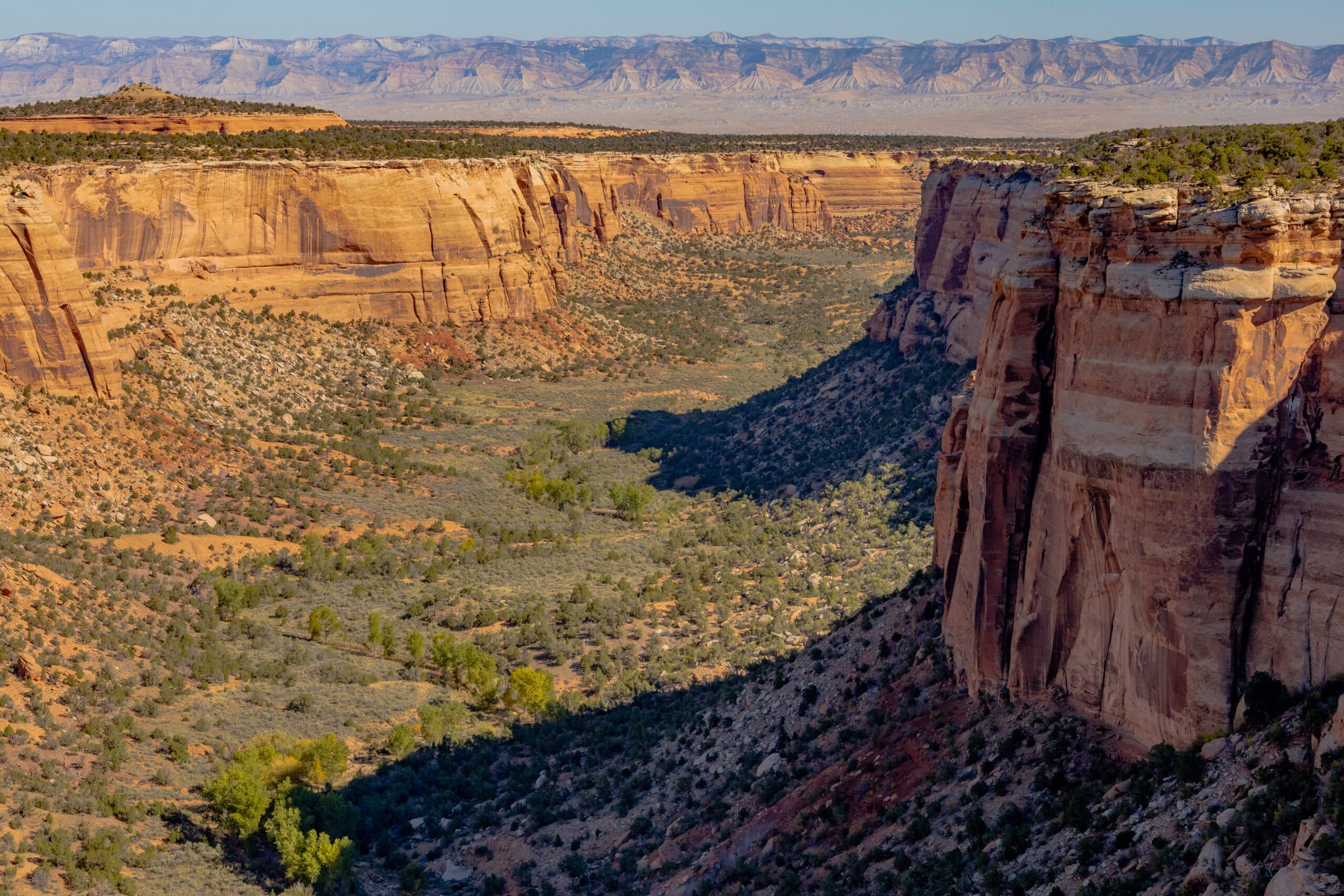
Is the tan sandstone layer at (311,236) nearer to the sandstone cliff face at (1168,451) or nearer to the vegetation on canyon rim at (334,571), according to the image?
the vegetation on canyon rim at (334,571)

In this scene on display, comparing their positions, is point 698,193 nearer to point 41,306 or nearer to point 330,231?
point 330,231

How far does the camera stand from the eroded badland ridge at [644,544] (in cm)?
1603

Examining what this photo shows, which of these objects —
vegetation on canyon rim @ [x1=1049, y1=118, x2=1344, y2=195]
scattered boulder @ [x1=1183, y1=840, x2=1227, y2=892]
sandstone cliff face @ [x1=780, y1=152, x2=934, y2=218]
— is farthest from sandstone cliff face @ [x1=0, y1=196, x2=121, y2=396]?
sandstone cliff face @ [x1=780, y1=152, x2=934, y2=218]

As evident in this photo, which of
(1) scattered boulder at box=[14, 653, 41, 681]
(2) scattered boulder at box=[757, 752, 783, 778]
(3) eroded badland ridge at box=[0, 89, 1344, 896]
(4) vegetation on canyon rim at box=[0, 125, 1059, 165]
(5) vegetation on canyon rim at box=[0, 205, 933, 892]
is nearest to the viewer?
(3) eroded badland ridge at box=[0, 89, 1344, 896]

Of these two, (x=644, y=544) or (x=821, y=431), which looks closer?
(x=644, y=544)

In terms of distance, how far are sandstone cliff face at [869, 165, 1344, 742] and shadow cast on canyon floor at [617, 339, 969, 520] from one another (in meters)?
23.9

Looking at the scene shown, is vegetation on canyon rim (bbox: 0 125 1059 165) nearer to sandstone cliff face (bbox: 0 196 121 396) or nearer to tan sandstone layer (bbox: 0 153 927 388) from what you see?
tan sandstone layer (bbox: 0 153 927 388)

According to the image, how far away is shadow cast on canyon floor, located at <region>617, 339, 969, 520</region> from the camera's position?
4909cm

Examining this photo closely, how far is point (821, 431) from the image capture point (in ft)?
185

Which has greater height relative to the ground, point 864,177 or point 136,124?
point 136,124

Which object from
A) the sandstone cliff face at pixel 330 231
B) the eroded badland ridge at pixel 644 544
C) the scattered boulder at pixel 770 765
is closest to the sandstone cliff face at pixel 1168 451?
the eroded badland ridge at pixel 644 544

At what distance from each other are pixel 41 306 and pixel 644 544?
2424 cm

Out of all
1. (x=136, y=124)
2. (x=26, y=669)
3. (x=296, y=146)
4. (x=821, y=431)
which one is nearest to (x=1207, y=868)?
(x=26, y=669)

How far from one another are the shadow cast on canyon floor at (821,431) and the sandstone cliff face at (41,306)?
84.9ft
